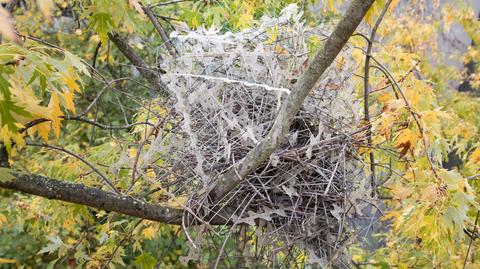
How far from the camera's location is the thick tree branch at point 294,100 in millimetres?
1419

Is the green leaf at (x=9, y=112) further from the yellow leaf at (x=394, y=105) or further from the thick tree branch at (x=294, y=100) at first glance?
the yellow leaf at (x=394, y=105)

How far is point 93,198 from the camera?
179 centimetres

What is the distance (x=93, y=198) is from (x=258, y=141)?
1.78ft

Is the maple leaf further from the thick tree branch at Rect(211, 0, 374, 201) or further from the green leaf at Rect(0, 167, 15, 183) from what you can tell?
the green leaf at Rect(0, 167, 15, 183)

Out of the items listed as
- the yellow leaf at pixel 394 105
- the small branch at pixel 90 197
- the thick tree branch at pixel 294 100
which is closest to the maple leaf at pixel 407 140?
the yellow leaf at pixel 394 105

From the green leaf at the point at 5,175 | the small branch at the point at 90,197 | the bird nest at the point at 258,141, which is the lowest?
the small branch at the point at 90,197

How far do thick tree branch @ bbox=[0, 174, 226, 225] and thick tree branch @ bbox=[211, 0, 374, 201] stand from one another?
0.18m

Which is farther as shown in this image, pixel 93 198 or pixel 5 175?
pixel 93 198

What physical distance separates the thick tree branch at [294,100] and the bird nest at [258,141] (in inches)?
1.8

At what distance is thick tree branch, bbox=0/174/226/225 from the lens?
5.77 feet

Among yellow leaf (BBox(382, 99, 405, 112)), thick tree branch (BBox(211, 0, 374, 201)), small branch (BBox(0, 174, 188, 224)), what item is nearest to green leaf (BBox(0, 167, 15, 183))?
small branch (BBox(0, 174, 188, 224))

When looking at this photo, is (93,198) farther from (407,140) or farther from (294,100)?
(407,140)

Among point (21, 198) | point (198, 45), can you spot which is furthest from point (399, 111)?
point (21, 198)

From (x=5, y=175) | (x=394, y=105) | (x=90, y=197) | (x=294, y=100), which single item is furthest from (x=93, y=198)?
(x=394, y=105)
